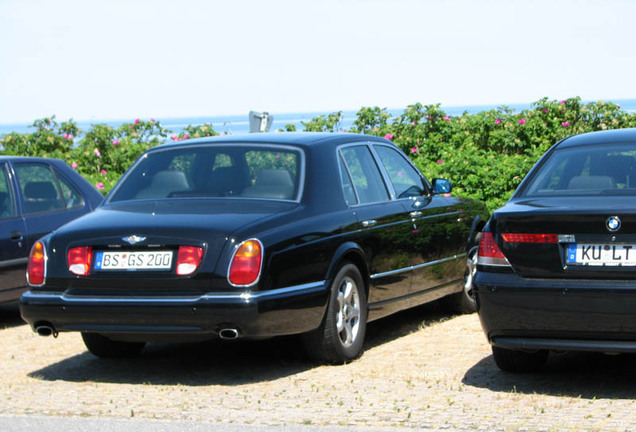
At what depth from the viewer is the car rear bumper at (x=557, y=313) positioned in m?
6.23

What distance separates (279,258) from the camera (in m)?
7.13

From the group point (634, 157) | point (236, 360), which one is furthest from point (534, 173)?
point (236, 360)

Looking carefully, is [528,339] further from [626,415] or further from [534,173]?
[534,173]

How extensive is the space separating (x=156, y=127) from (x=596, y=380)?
13743 mm

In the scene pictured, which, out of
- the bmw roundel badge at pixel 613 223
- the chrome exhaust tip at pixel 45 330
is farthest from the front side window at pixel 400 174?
the chrome exhaust tip at pixel 45 330

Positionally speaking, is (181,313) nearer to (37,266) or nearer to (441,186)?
(37,266)

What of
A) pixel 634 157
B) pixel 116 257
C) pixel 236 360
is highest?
pixel 634 157

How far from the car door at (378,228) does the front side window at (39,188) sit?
3341 millimetres

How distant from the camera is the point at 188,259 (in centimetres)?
701

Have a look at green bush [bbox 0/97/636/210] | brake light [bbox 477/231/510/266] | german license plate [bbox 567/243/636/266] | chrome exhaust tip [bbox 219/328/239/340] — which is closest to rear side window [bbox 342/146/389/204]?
brake light [bbox 477/231/510/266]

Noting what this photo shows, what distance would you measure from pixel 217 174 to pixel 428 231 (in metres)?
2.00

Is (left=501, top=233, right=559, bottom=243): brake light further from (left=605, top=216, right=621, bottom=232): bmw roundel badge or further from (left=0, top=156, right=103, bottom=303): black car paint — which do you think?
(left=0, top=156, right=103, bottom=303): black car paint

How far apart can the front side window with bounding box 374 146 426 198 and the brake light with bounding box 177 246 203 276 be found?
254cm

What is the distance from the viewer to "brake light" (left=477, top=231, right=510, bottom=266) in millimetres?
6652
